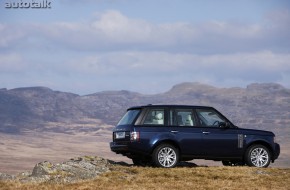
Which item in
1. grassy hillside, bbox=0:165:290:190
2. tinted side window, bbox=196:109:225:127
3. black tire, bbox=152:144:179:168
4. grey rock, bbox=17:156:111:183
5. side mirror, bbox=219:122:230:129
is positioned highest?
tinted side window, bbox=196:109:225:127

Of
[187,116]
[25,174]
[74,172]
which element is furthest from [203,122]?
[25,174]

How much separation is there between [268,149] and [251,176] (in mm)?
Result: 2869

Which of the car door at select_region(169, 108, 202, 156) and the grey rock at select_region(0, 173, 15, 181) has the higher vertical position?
the car door at select_region(169, 108, 202, 156)

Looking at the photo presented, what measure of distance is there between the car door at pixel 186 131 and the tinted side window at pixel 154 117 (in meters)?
0.30

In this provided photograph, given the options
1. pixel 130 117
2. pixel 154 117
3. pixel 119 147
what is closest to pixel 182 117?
pixel 154 117

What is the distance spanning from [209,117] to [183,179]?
128 inches

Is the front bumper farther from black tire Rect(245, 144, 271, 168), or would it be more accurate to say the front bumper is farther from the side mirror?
black tire Rect(245, 144, 271, 168)

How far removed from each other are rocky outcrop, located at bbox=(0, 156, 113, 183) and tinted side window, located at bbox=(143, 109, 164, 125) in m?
1.89

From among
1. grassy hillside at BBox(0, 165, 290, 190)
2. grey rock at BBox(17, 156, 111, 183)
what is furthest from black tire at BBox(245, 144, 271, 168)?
grey rock at BBox(17, 156, 111, 183)

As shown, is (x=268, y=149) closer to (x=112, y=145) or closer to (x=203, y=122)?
(x=203, y=122)

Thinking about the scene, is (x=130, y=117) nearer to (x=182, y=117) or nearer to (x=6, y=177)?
(x=182, y=117)

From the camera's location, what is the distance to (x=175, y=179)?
Result: 1648cm

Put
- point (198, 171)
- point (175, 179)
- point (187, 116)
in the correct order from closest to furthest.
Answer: point (175, 179)
point (198, 171)
point (187, 116)

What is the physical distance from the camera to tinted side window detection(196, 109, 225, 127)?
748 inches
